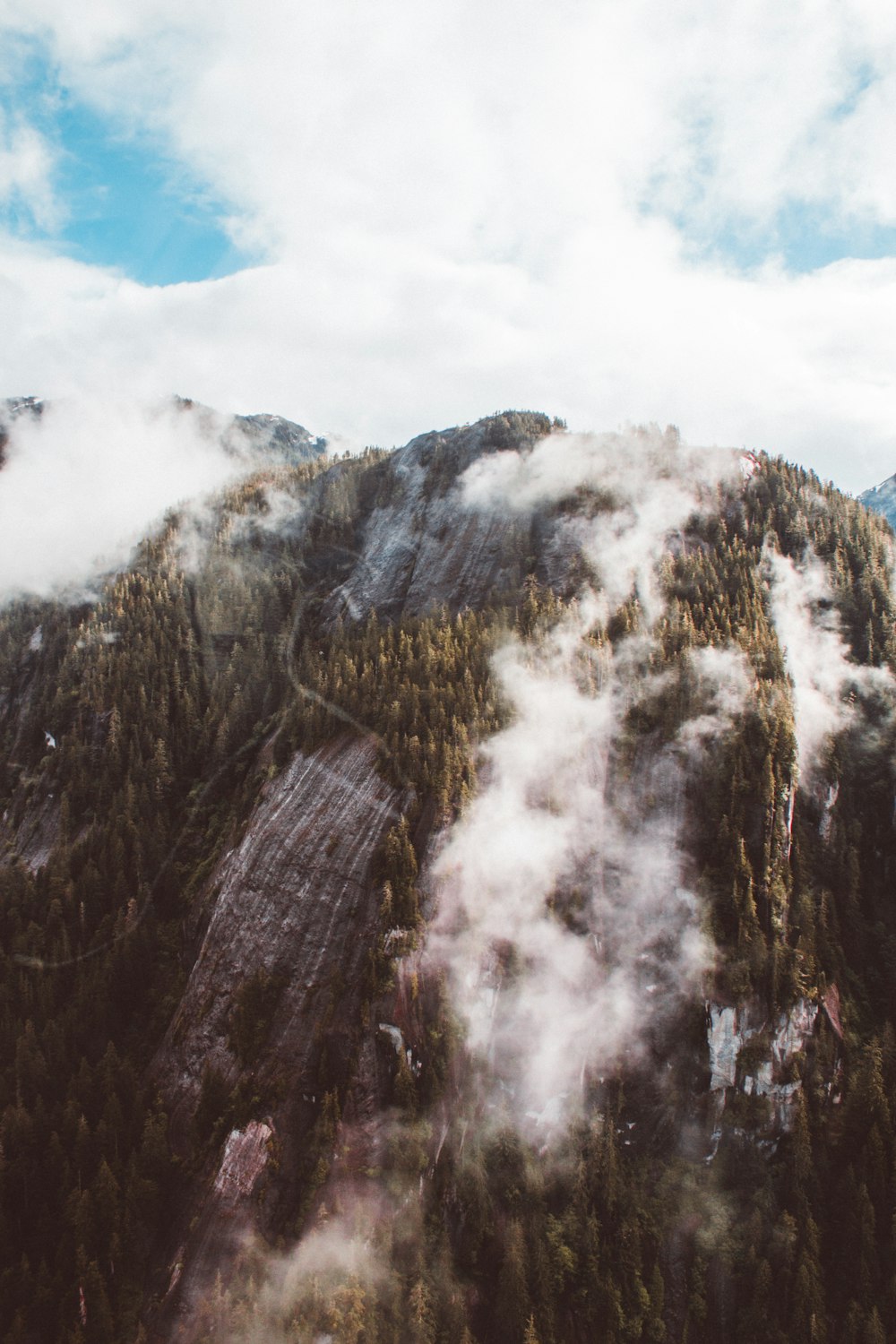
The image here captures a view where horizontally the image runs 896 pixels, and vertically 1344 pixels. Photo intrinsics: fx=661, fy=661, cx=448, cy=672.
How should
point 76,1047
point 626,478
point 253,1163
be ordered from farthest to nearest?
point 626,478 → point 76,1047 → point 253,1163

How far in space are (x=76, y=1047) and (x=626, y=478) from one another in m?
105

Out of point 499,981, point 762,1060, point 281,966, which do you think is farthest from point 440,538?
point 762,1060

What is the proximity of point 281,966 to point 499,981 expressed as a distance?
773 inches

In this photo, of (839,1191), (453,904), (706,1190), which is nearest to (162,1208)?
(453,904)

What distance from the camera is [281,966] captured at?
5975 centimetres

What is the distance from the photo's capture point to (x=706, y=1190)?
2094 inches

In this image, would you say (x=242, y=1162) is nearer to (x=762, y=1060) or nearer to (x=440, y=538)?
(x=762, y=1060)

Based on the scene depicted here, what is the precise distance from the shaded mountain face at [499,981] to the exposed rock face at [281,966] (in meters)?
0.34

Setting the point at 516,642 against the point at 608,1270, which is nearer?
the point at 608,1270

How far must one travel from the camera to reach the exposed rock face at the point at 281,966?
48.2m

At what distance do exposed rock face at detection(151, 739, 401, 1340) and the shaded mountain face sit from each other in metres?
0.34

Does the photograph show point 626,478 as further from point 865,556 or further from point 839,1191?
point 839,1191

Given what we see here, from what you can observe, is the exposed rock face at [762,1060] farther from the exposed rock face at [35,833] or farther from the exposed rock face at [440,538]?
the exposed rock face at [35,833]

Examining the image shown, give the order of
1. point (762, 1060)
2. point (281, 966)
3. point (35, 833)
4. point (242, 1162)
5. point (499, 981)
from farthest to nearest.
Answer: point (35, 833) < point (281, 966) < point (499, 981) < point (762, 1060) < point (242, 1162)
